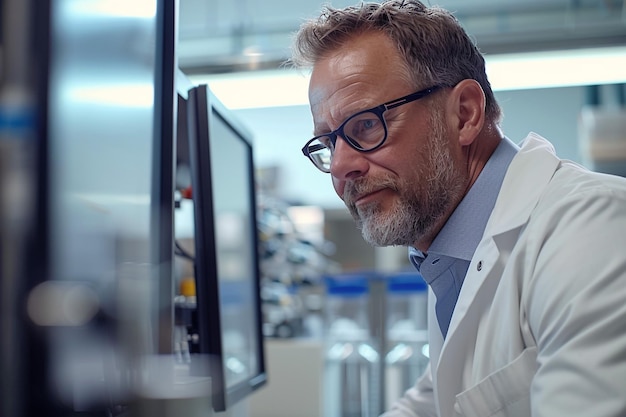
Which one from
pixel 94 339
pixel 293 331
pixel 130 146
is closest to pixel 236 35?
pixel 293 331

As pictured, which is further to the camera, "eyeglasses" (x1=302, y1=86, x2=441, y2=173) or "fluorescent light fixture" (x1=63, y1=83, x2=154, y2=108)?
"eyeglasses" (x1=302, y1=86, x2=441, y2=173)

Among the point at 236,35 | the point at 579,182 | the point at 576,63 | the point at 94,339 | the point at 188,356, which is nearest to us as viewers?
the point at 94,339

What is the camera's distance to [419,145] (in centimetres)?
125

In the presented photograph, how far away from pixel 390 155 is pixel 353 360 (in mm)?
2336

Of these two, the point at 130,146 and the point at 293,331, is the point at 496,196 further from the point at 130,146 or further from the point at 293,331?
the point at 293,331

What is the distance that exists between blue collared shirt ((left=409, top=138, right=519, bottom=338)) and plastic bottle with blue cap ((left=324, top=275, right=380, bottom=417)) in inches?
81.9

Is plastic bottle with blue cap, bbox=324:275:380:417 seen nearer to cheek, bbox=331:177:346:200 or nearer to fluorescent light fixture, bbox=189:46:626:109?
fluorescent light fixture, bbox=189:46:626:109

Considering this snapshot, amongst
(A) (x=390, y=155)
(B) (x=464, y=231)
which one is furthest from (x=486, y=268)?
(A) (x=390, y=155)

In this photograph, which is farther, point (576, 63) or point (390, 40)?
point (576, 63)

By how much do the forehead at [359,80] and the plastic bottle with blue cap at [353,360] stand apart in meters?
2.20

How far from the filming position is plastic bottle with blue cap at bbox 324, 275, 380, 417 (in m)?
3.36

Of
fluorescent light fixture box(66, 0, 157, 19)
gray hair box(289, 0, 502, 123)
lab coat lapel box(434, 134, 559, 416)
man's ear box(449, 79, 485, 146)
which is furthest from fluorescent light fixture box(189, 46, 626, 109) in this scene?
fluorescent light fixture box(66, 0, 157, 19)

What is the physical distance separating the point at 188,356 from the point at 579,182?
753 millimetres

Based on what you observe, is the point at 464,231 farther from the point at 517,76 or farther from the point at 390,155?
the point at 517,76
